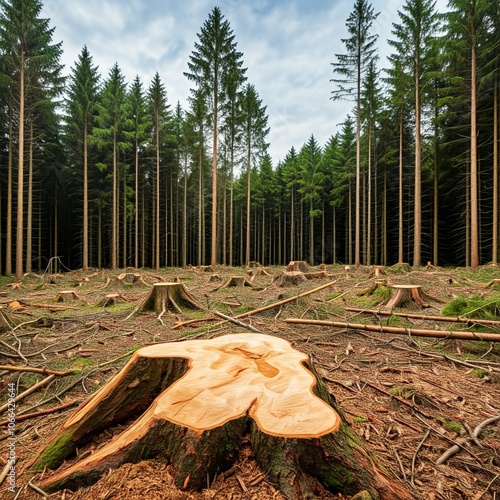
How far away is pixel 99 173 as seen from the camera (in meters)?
19.7

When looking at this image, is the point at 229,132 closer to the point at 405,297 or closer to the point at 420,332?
the point at 405,297

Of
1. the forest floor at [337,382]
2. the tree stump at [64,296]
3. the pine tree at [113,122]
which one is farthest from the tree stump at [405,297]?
the pine tree at [113,122]

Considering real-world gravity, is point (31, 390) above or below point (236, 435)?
below

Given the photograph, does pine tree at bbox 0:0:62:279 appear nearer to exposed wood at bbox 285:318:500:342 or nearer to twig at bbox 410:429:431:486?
exposed wood at bbox 285:318:500:342

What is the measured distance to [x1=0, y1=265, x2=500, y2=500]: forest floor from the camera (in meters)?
1.49

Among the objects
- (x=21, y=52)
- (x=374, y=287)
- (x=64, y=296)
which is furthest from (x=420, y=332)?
(x=21, y=52)

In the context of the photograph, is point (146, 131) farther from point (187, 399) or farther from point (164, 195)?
point (187, 399)

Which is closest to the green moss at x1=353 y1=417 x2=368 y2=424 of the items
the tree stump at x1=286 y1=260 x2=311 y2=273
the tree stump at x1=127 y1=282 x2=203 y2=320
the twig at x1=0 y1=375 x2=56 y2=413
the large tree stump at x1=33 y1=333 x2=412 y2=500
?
the large tree stump at x1=33 y1=333 x2=412 y2=500

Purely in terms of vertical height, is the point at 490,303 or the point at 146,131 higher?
the point at 146,131

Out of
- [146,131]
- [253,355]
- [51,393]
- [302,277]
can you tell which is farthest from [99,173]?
[253,355]

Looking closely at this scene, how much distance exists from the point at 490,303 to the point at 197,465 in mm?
5055

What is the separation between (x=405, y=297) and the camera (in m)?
5.80

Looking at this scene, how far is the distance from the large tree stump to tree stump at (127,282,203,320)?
4082mm

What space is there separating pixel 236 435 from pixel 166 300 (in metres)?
5.00
